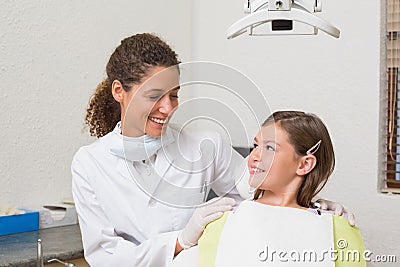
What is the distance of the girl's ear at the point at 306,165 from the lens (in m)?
1.50

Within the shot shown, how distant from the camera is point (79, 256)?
205 cm

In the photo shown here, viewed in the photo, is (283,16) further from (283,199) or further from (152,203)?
(152,203)

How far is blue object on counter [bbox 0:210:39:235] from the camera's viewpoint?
2.17 metres

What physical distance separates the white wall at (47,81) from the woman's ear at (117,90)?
2.11ft

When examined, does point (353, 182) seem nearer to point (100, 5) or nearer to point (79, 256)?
point (79, 256)

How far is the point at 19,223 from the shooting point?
2.22 meters

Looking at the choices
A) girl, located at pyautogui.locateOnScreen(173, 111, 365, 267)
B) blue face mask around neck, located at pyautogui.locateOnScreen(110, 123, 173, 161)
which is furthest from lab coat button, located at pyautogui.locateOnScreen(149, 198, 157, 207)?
girl, located at pyautogui.locateOnScreen(173, 111, 365, 267)

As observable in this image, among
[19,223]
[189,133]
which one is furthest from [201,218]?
[19,223]

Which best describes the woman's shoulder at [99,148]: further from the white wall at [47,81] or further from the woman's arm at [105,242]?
the white wall at [47,81]

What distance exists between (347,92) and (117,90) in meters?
0.96

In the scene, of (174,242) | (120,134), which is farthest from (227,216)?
(120,134)

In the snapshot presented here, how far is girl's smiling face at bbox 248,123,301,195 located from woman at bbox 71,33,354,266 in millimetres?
253

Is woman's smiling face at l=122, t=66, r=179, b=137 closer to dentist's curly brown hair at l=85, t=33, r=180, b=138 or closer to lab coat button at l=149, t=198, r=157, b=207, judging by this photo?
dentist's curly brown hair at l=85, t=33, r=180, b=138

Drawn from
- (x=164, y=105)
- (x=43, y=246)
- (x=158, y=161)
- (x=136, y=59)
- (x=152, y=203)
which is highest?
(x=136, y=59)
